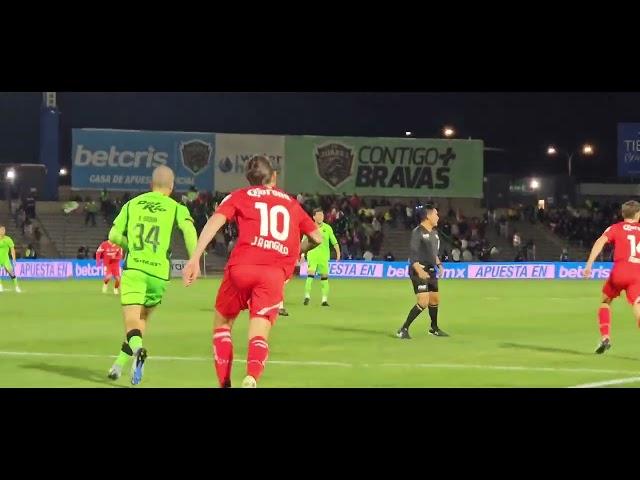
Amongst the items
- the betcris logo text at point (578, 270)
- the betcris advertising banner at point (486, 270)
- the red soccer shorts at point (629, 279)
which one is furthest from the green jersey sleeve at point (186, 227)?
the betcris logo text at point (578, 270)

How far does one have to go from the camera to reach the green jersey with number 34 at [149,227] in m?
11.2

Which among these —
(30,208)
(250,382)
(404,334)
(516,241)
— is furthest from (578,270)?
(250,382)

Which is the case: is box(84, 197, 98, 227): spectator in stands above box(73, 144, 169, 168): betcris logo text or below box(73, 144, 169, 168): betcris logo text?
below

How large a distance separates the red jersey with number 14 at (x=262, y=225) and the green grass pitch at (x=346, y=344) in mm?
2878

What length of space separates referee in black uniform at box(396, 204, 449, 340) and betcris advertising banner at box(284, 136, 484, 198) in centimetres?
3739

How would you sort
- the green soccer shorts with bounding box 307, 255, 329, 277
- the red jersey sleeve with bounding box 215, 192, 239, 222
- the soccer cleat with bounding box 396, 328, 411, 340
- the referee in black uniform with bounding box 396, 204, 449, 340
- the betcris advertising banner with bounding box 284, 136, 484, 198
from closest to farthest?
1. the red jersey sleeve with bounding box 215, 192, 239, 222
2. the referee in black uniform with bounding box 396, 204, 449, 340
3. the soccer cleat with bounding box 396, 328, 411, 340
4. the green soccer shorts with bounding box 307, 255, 329, 277
5. the betcris advertising banner with bounding box 284, 136, 484, 198

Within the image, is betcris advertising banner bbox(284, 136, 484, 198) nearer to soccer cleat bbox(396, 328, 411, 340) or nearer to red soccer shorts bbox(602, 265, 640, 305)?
soccer cleat bbox(396, 328, 411, 340)

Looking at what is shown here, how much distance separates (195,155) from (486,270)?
1559 cm

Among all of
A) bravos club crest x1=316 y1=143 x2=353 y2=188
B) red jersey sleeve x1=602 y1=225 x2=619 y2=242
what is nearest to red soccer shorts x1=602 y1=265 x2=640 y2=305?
red jersey sleeve x1=602 y1=225 x2=619 y2=242

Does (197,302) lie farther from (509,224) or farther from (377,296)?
(509,224)

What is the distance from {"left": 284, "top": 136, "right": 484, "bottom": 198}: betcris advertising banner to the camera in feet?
182

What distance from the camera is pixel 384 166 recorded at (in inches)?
2242

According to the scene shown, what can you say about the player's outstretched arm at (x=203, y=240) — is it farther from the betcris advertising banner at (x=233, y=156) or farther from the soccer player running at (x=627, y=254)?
the betcris advertising banner at (x=233, y=156)

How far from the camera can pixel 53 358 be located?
1459cm
